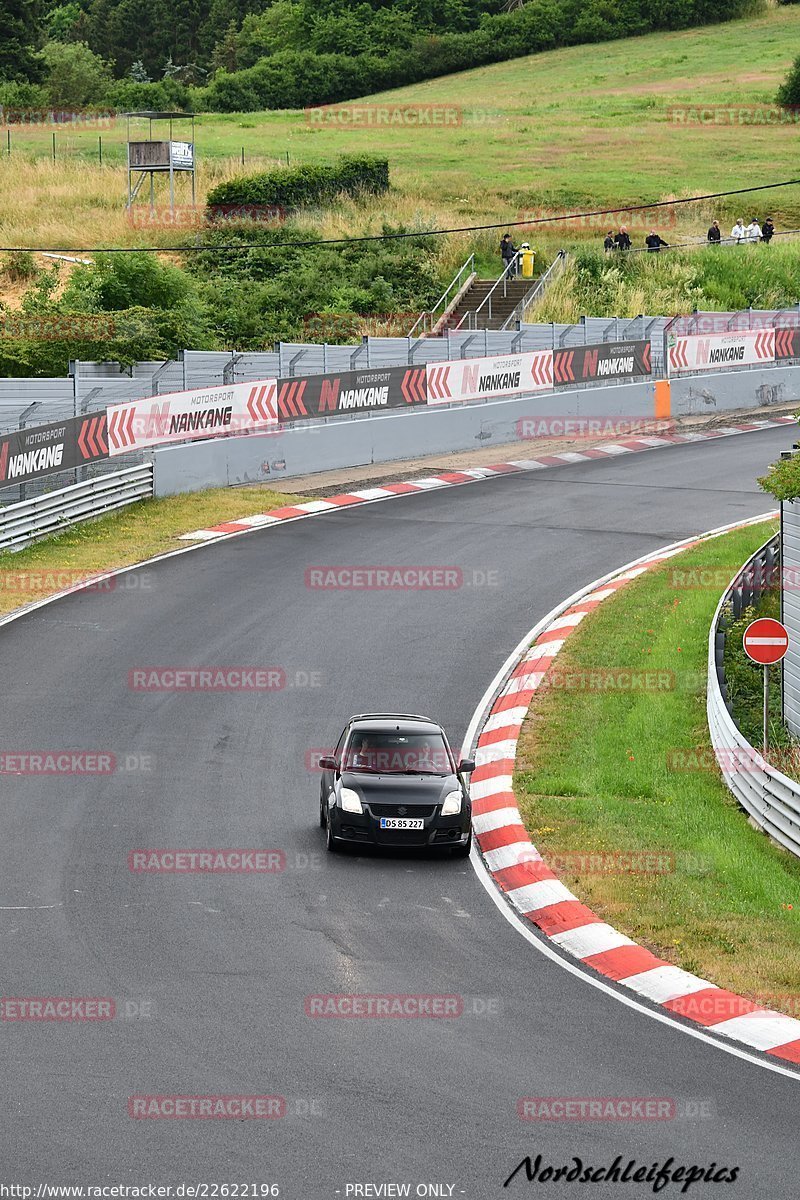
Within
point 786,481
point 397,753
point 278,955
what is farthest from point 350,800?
point 786,481

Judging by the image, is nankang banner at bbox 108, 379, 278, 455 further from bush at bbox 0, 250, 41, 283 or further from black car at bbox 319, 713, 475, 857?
bush at bbox 0, 250, 41, 283

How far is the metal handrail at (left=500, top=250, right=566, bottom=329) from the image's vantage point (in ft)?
159

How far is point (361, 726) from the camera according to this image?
16484mm

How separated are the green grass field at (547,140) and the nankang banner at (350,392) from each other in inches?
708

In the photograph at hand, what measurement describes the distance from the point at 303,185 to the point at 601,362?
735 inches

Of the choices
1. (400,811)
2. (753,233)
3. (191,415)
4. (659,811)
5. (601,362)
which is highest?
(753,233)

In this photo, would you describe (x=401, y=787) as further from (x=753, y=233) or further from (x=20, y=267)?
(x=753, y=233)

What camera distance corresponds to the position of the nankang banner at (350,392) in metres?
34.4

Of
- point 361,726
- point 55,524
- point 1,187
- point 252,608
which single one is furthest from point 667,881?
point 1,187

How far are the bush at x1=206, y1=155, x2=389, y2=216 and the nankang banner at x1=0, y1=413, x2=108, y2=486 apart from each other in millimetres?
26243

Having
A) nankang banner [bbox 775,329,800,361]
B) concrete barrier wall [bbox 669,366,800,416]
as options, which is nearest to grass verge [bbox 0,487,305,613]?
concrete barrier wall [bbox 669,366,800,416]

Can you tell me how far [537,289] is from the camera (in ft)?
163

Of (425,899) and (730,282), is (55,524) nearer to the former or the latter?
(425,899)

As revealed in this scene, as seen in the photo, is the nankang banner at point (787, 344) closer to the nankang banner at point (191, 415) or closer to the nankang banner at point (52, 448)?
the nankang banner at point (191, 415)
